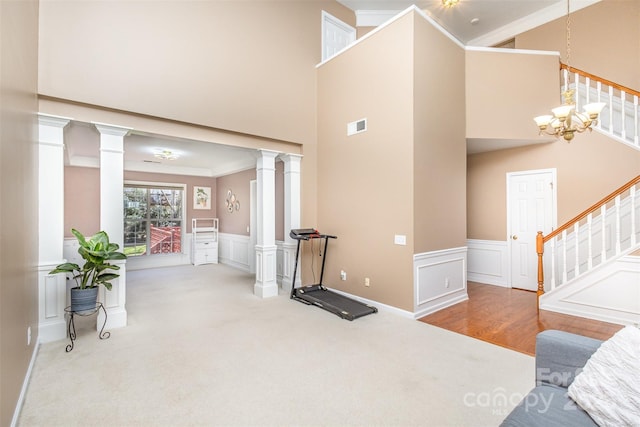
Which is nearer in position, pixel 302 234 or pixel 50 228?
pixel 50 228

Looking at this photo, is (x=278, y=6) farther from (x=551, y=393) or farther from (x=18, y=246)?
(x=551, y=393)

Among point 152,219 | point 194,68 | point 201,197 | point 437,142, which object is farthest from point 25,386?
point 201,197

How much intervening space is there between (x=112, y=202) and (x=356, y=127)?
11.8ft

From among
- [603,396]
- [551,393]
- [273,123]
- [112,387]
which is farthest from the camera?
[273,123]

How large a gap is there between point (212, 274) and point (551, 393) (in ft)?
21.8

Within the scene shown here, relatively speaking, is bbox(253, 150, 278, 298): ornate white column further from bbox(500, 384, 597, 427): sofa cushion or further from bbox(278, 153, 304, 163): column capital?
bbox(500, 384, 597, 427): sofa cushion

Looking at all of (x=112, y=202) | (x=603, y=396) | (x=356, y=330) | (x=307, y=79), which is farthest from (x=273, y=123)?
(x=603, y=396)

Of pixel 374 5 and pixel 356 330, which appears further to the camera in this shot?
pixel 374 5

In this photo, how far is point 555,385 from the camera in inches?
63.7

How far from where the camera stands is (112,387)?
94.3 inches

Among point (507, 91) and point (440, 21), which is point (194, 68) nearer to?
point (507, 91)

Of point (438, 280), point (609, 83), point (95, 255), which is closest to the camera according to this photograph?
point (95, 255)

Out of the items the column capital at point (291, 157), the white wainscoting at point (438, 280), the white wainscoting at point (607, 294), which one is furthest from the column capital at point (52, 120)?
the white wainscoting at point (607, 294)

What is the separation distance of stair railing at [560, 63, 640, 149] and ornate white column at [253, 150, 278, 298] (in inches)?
204
